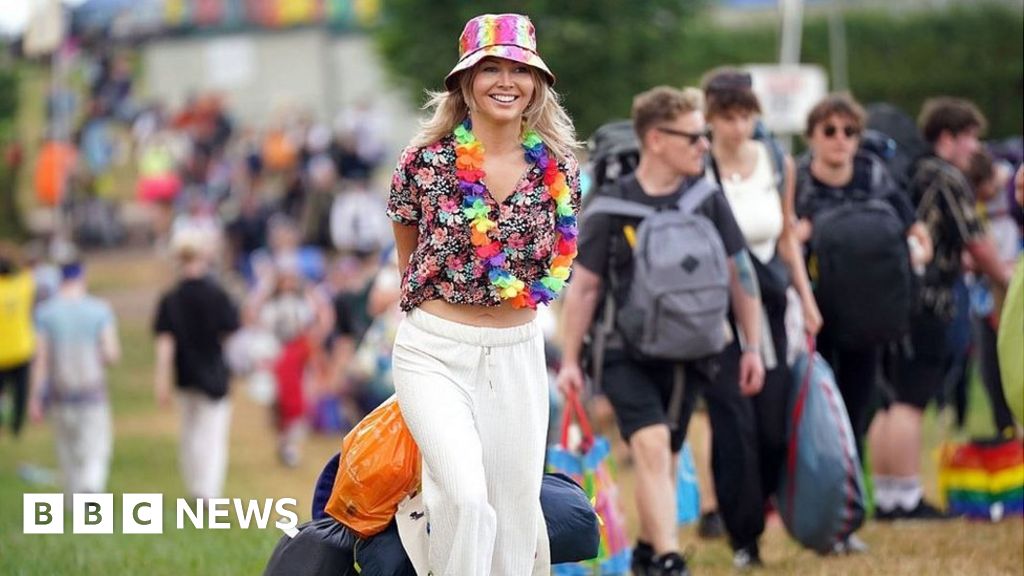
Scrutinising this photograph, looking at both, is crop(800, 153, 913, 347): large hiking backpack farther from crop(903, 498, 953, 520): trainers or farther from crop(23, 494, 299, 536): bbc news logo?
crop(23, 494, 299, 536): bbc news logo

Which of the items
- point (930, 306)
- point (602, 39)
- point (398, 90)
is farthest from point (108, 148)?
point (930, 306)

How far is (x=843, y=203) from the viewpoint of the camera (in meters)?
9.59

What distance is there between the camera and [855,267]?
31.0ft

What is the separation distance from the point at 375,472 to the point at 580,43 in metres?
15.3

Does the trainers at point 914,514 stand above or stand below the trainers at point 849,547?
below

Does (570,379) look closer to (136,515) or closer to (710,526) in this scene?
(710,526)

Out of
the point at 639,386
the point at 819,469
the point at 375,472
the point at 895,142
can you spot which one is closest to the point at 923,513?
the point at 819,469

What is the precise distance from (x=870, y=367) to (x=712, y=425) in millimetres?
1288

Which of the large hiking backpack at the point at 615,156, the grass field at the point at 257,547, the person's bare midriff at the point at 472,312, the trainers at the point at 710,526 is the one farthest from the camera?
the trainers at the point at 710,526

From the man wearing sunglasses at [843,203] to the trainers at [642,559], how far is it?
1598mm

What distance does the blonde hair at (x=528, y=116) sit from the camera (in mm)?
6359

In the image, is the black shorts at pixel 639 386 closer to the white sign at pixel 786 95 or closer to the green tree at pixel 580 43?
the green tree at pixel 580 43

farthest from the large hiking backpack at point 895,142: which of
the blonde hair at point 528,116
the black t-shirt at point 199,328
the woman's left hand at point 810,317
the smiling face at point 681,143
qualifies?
the black t-shirt at point 199,328

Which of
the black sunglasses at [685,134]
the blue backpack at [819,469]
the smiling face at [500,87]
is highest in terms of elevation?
the smiling face at [500,87]
